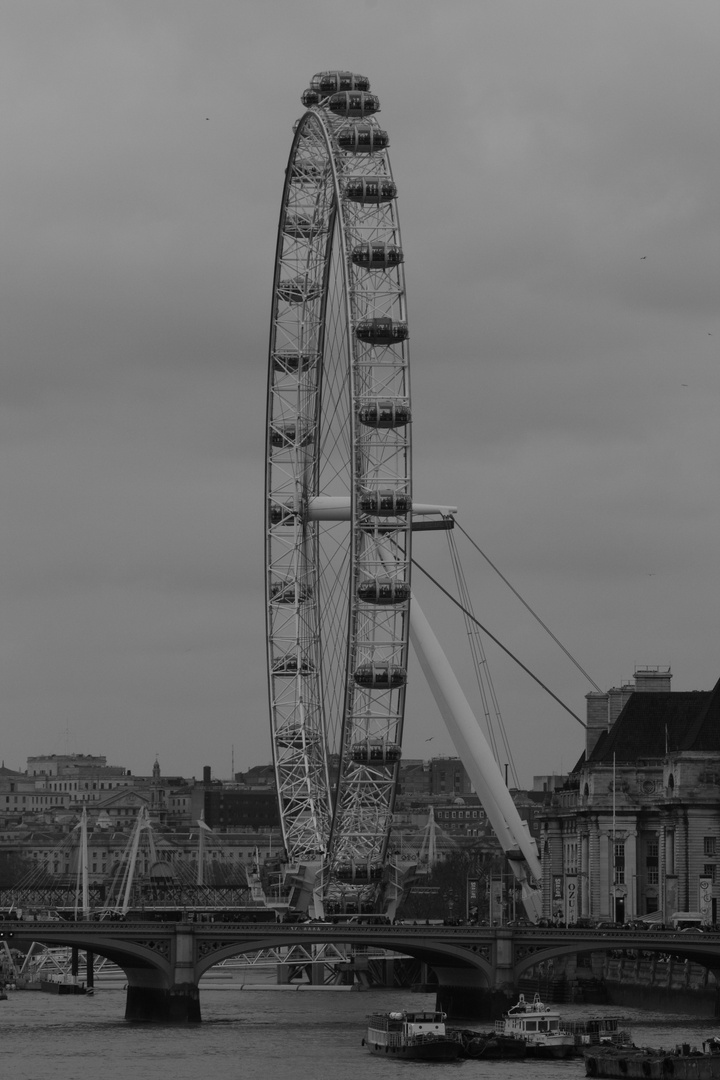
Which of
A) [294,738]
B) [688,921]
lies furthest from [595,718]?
[688,921]

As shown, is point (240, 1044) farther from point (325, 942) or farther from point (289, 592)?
point (289, 592)

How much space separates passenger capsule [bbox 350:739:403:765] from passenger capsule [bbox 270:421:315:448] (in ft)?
42.3

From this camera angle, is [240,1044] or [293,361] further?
[293,361]

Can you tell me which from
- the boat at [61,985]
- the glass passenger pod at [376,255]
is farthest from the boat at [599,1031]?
the boat at [61,985]

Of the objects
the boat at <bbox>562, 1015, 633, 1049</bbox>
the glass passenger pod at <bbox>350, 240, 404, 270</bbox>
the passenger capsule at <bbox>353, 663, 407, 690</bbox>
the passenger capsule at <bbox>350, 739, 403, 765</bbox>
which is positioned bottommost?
the boat at <bbox>562, 1015, 633, 1049</bbox>

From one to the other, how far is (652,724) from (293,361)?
79.2 feet

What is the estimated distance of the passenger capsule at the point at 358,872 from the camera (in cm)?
10156

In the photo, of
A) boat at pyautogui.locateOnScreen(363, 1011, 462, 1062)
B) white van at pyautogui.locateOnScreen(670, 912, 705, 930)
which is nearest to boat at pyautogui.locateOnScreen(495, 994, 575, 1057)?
boat at pyautogui.locateOnScreen(363, 1011, 462, 1062)

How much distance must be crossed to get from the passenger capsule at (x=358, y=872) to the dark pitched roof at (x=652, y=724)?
19.8m

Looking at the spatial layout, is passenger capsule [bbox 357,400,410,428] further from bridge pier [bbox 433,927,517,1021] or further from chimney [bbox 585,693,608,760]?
chimney [bbox 585,693,608,760]

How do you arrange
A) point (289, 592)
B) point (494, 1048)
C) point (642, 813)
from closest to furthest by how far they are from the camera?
point (494, 1048) → point (289, 592) → point (642, 813)

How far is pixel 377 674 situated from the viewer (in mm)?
99625

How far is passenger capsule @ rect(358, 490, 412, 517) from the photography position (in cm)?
10006

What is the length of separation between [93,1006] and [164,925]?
1928 cm
